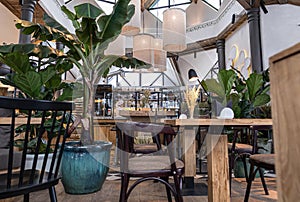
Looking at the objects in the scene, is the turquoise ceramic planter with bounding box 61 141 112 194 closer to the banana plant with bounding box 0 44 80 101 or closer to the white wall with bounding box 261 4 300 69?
the banana plant with bounding box 0 44 80 101

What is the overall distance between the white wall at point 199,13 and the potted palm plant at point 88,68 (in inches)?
265

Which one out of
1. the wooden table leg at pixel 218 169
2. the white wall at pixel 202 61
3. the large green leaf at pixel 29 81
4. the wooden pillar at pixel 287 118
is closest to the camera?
the wooden pillar at pixel 287 118

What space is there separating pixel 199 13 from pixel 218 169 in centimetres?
821

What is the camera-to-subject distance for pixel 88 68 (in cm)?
265

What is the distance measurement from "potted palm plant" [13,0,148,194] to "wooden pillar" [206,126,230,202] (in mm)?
1244

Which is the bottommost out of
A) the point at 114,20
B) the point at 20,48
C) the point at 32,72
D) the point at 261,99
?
the point at 261,99

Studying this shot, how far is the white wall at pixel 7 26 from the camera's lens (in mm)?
5973

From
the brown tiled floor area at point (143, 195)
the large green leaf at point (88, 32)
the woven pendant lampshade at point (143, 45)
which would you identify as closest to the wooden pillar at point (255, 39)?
the woven pendant lampshade at point (143, 45)

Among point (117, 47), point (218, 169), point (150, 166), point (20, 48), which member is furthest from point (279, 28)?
point (20, 48)

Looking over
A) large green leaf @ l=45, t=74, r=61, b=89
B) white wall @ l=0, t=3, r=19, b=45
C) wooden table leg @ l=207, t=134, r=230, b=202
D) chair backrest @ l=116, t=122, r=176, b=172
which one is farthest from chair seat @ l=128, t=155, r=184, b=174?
white wall @ l=0, t=3, r=19, b=45

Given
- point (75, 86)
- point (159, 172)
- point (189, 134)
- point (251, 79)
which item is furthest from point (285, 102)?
point (75, 86)

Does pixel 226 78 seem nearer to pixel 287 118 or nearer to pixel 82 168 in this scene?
pixel 287 118

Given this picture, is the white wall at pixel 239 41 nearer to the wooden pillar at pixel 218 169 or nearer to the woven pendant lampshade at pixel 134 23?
the woven pendant lampshade at pixel 134 23

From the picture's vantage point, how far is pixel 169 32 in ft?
14.0
